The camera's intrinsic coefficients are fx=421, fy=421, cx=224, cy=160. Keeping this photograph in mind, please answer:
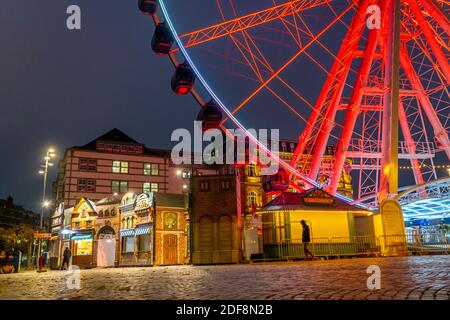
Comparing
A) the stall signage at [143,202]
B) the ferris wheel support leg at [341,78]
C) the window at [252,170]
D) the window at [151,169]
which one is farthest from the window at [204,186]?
the window at [151,169]

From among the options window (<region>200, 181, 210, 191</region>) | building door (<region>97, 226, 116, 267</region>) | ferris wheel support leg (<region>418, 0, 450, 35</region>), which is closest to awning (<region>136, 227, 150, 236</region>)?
building door (<region>97, 226, 116, 267</region>)

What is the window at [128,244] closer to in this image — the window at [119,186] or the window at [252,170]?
the window at [119,186]

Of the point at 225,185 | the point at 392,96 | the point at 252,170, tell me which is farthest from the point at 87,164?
the point at 392,96

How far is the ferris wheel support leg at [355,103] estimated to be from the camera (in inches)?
1091

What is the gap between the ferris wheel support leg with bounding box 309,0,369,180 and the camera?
27406 mm

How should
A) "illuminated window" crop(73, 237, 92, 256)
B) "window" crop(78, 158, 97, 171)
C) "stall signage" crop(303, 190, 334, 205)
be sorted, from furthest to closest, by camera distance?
"window" crop(78, 158, 97, 171)
"illuminated window" crop(73, 237, 92, 256)
"stall signage" crop(303, 190, 334, 205)

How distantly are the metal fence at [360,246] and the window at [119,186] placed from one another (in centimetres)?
2960

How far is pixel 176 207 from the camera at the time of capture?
3875cm

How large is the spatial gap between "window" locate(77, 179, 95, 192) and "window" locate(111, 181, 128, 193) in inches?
94.8

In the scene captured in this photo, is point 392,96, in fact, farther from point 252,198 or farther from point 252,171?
point 252,171

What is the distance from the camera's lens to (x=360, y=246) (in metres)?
26.3

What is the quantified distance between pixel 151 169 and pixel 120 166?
159 inches

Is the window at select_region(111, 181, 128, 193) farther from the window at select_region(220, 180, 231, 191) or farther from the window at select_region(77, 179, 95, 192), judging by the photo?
the window at select_region(220, 180, 231, 191)
